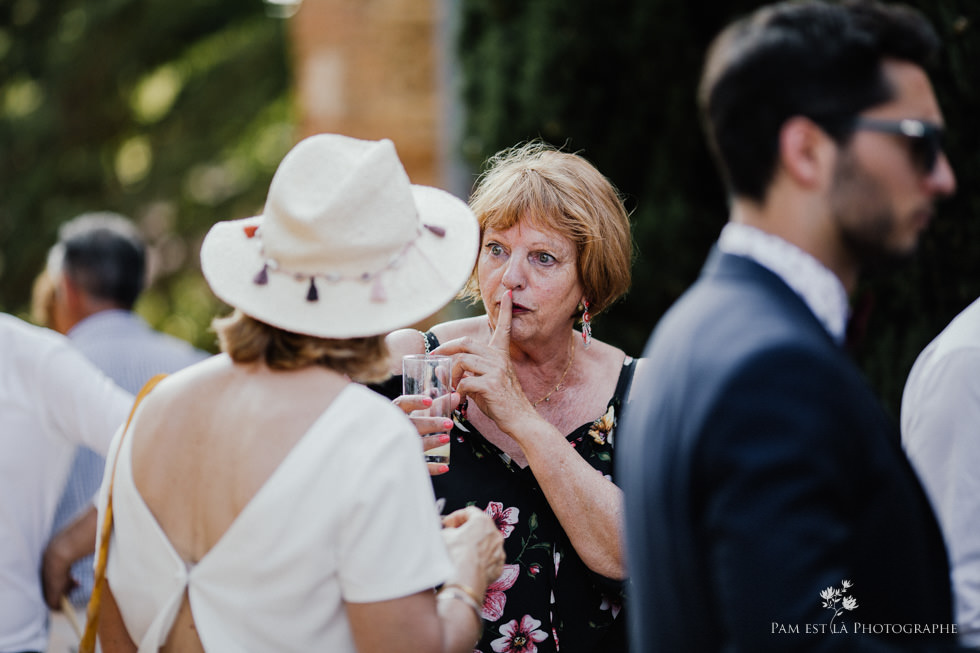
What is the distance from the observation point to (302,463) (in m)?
1.66

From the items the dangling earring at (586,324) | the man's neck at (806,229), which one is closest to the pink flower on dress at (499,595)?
the dangling earring at (586,324)

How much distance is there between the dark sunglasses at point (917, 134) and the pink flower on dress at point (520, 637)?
150 cm

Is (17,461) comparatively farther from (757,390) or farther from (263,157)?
(263,157)

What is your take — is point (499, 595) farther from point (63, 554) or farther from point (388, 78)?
point (388, 78)

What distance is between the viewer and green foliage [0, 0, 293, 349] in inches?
431

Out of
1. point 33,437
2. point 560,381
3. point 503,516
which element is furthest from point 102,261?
point 503,516

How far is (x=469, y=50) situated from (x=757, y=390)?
195 inches

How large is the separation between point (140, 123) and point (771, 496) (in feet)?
38.0

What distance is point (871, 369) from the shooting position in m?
4.03

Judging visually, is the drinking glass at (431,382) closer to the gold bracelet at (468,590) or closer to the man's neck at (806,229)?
the gold bracelet at (468,590)

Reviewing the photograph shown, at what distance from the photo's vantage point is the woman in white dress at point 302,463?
1650 millimetres

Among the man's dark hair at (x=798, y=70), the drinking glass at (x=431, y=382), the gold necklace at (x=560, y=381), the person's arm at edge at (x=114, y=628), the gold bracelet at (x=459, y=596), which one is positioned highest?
the man's dark hair at (x=798, y=70)

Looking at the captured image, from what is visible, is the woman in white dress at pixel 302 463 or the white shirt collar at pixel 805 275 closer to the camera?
the white shirt collar at pixel 805 275

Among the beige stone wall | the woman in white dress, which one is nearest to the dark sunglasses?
the woman in white dress
